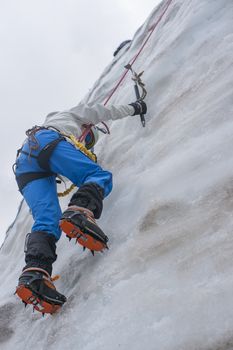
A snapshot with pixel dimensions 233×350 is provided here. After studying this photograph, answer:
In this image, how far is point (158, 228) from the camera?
3092 mm

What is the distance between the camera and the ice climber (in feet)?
9.64

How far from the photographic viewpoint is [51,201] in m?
3.57

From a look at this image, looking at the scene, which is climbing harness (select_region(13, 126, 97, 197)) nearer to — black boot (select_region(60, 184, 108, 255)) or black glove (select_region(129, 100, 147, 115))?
black boot (select_region(60, 184, 108, 255))

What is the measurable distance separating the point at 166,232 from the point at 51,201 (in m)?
1.03

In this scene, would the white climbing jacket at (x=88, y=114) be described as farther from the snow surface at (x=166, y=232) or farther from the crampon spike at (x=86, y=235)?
Result: the crampon spike at (x=86, y=235)

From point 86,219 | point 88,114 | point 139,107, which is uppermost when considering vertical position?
point 86,219

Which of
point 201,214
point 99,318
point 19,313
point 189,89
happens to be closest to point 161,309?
point 99,318

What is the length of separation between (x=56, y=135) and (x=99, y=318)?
1.57 metres

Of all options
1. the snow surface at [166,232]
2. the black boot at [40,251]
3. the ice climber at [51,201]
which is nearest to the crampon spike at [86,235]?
the ice climber at [51,201]

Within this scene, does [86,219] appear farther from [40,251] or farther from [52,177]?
Answer: [52,177]

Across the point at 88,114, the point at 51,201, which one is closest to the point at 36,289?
the point at 51,201

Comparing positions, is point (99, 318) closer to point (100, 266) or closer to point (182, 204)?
point (100, 266)

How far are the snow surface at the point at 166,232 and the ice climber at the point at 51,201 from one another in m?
0.26

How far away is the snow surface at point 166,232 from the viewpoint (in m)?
2.37
